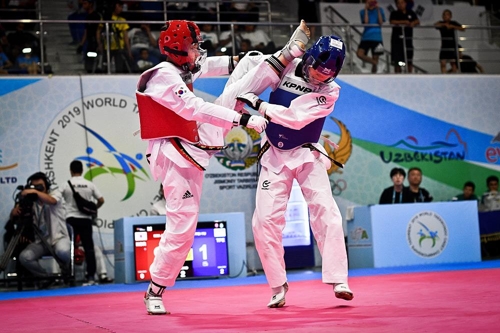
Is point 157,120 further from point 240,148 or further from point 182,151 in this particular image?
point 240,148

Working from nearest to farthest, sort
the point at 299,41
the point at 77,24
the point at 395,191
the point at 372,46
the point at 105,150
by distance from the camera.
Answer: the point at 299,41
the point at 105,150
the point at 395,191
the point at 77,24
the point at 372,46

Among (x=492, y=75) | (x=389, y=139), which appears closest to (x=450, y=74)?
(x=492, y=75)

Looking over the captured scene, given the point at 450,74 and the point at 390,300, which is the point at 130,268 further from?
the point at 450,74

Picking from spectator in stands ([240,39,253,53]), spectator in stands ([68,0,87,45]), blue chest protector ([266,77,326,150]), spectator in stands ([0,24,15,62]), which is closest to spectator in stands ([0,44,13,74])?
spectator in stands ([0,24,15,62])

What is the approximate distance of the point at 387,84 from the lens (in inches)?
527

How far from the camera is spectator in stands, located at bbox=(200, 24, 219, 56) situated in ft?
41.0

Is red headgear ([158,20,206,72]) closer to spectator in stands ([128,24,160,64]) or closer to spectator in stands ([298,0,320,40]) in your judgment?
spectator in stands ([128,24,160,64])

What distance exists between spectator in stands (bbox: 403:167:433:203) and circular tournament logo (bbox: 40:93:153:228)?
13.2ft

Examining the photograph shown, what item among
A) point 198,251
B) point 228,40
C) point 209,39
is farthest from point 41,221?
point 228,40

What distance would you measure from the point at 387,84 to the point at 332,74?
830 cm

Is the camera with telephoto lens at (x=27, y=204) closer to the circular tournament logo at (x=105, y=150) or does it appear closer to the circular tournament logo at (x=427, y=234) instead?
the circular tournament logo at (x=105, y=150)

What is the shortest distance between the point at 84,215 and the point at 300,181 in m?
6.09

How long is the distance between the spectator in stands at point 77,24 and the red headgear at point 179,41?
24.1 feet

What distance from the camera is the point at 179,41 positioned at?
17.4ft
